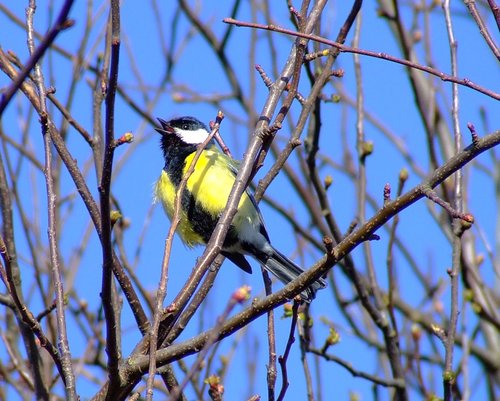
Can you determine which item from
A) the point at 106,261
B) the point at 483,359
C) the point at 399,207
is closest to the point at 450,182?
the point at 483,359

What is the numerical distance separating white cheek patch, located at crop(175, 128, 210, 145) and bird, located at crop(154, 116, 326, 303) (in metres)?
0.10

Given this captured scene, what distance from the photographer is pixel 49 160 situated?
6.67 feet

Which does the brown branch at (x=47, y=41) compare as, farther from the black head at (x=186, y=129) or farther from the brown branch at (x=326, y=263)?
the black head at (x=186, y=129)

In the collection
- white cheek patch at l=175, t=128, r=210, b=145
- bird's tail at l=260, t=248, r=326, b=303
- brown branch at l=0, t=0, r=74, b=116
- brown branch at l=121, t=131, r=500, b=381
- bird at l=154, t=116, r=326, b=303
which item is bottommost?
brown branch at l=0, t=0, r=74, b=116

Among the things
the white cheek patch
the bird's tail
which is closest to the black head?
the white cheek patch

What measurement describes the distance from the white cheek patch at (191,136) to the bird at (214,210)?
0.10m

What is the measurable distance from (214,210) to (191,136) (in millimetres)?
639

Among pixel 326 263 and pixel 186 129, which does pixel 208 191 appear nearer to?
pixel 186 129

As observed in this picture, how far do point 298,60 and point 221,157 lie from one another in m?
1.50

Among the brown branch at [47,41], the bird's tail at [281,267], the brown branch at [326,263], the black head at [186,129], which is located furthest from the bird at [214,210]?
the brown branch at [47,41]

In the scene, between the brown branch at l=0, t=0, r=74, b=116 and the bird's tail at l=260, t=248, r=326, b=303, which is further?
the bird's tail at l=260, t=248, r=326, b=303

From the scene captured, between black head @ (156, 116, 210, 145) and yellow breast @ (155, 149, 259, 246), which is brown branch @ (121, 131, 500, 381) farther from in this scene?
black head @ (156, 116, 210, 145)

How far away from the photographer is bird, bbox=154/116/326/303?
362 cm

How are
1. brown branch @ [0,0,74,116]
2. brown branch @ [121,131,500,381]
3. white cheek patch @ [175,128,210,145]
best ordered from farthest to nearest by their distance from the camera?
white cheek patch @ [175,128,210,145]
brown branch @ [121,131,500,381]
brown branch @ [0,0,74,116]
